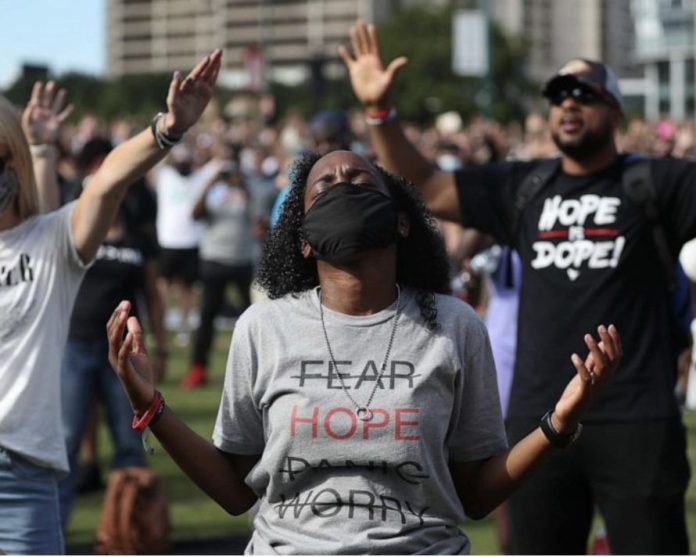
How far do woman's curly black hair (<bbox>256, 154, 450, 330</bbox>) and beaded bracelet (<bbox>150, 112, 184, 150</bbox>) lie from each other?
85 centimetres

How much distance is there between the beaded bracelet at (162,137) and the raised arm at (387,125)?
3.61ft

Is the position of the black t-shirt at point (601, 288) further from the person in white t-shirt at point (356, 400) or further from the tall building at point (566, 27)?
the tall building at point (566, 27)

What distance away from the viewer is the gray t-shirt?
3.29 metres

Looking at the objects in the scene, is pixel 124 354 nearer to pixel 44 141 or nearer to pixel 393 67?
pixel 44 141

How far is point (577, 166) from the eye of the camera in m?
5.33

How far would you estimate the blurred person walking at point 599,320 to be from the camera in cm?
506

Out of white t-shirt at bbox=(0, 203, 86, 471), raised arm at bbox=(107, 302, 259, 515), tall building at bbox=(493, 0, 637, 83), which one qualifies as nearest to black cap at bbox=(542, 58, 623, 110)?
white t-shirt at bbox=(0, 203, 86, 471)

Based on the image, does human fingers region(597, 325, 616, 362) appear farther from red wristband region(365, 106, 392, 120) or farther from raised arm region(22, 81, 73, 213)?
raised arm region(22, 81, 73, 213)

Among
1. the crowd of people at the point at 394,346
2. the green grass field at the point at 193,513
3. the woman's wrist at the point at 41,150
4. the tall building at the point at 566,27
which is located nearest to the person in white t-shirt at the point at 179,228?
the green grass field at the point at 193,513

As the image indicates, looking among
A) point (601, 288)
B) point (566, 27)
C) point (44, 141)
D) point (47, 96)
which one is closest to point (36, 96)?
point (47, 96)

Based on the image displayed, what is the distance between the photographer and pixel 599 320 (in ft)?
16.7

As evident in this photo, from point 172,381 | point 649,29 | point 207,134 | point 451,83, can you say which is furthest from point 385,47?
point 172,381

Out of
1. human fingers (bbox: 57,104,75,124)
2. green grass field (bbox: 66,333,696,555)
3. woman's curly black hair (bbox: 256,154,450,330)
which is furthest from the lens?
green grass field (bbox: 66,333,696,555)

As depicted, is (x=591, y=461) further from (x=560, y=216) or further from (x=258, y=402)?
(x=258, y=402)
